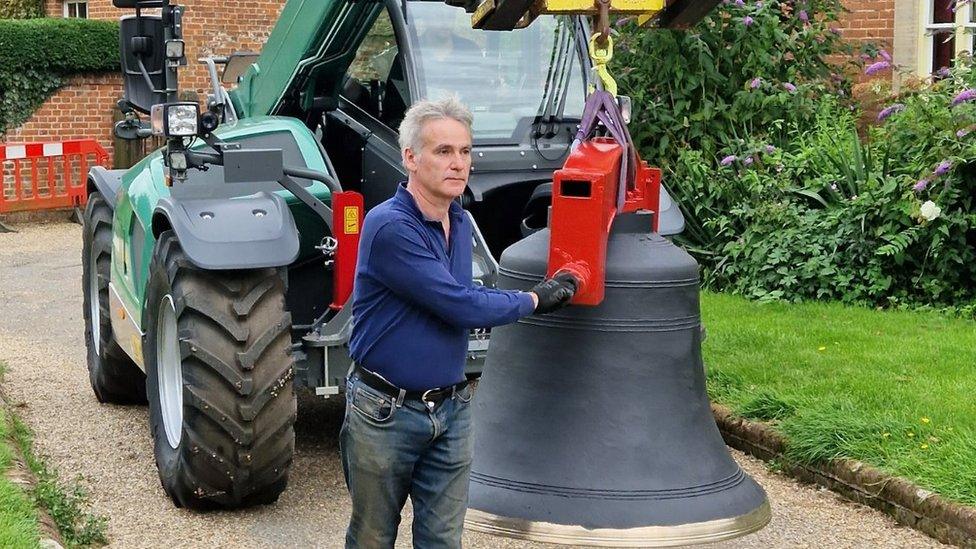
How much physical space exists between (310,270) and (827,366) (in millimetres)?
2788

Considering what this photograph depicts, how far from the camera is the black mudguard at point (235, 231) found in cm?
525

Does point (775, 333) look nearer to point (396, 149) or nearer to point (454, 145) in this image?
point (396, 149)

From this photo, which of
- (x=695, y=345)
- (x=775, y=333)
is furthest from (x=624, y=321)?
(x=775, y=333)

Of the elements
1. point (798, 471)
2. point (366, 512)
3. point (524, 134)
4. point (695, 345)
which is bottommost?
point (798, 471)

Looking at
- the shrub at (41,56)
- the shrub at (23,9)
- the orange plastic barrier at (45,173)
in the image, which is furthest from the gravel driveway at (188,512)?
the shrub at (23,9)

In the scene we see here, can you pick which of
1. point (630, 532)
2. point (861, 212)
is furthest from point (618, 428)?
point (861, 212)

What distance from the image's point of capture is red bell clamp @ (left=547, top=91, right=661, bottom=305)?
328cm

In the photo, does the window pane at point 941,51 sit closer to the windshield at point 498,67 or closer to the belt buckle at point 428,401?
the windshield at point 498,67

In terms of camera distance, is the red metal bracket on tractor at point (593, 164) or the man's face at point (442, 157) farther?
the man's face at point (442, 157)

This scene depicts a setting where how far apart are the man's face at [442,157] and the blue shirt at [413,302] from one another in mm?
97

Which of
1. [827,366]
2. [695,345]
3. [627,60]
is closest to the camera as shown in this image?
[695,345]

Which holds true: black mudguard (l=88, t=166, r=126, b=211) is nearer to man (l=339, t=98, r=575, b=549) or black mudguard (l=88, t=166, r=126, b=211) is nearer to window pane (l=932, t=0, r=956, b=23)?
man (l=339, t=98, r=575, b=549)

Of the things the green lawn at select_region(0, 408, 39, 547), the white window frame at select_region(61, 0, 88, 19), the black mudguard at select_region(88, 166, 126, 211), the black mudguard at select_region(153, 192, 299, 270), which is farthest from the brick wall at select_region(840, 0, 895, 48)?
the white window frame at select_region(61, 0, 88, 19)

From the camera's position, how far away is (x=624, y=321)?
356 centimetres
